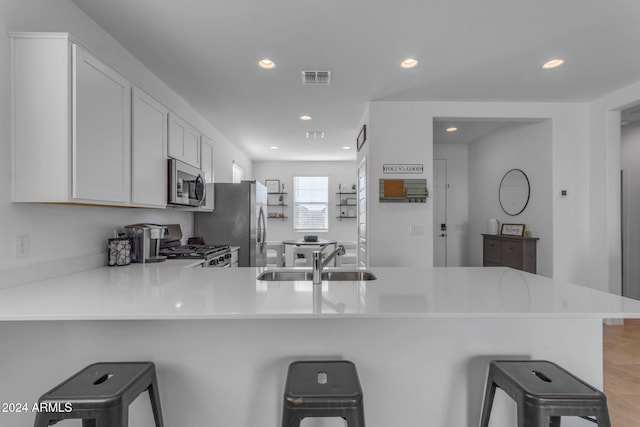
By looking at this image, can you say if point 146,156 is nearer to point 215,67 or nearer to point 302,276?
point 215,67

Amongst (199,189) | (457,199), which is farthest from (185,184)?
(457,199)

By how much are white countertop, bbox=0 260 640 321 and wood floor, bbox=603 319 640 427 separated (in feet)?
3.86

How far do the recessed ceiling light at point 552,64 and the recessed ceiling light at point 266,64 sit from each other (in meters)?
2.43

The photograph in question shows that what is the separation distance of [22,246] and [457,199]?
585cm

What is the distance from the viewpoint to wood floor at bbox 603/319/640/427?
81.4 inches

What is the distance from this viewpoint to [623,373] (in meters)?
2.62

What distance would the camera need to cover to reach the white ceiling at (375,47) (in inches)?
82.4

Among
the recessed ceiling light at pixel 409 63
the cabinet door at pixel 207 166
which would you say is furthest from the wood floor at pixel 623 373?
the cabinet door at pixel 207 166

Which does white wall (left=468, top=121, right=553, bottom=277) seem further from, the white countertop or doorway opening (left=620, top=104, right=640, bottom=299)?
the white countertop

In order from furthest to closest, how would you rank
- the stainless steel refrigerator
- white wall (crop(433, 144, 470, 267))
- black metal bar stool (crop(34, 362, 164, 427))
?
white wall (crop(433, 144, 470, 267)), the stainless steel refrigerator, black metal bar stool (crop(34, 362, 164, 427))

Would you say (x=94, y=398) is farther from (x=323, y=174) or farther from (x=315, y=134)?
(x=323, y=174)

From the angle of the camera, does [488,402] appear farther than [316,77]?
No

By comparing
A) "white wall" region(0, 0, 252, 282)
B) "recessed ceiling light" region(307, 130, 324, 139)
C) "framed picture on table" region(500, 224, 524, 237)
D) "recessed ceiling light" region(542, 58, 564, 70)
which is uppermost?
"recessed ceiling light" region(542, 58, 564, 70)

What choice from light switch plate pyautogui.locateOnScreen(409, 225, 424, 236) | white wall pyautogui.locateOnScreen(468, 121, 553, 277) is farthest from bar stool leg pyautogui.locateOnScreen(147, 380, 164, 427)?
white wall pyautogui.locateOnScreen(468, 121, 553, 277)
